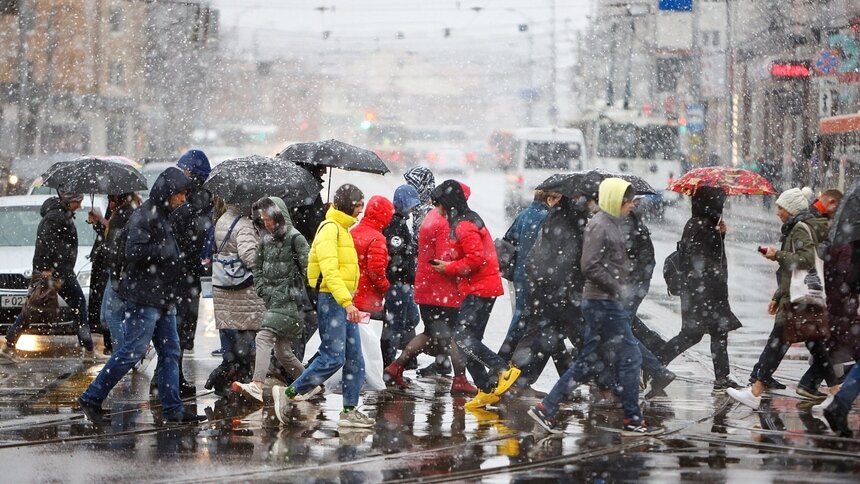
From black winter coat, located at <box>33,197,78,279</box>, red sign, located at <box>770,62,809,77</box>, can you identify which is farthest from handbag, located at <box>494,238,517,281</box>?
red sign, located at <box>770,62,809,77</box>

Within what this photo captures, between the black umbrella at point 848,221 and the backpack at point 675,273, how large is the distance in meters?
2.64

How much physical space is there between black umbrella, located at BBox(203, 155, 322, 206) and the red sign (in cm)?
3684

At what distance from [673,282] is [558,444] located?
3334 mm

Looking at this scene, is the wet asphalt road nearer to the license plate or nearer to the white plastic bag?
the white plastic bag

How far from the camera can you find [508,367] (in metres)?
10.1

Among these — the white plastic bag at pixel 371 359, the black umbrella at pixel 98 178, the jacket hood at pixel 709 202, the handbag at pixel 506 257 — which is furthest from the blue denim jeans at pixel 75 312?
the jacket hood at pixel 709 202

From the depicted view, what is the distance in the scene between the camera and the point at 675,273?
11344mm

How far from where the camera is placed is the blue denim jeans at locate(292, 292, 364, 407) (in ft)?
30.1

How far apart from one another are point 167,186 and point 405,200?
2.95 metres

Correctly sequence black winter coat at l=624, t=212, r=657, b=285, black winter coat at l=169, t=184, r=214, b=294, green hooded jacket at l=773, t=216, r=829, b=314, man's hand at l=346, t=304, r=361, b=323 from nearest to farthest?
man's hand at l=346, t=304, r=361, b=323 < green hooded jacket at l=773, t=216, r=829, b=314 < black winter coat at l=624, t=212, r=657, b=285 < black winter coat at l=169, t=184, r=214, b=294

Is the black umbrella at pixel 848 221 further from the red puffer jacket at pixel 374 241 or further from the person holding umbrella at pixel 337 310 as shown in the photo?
the red puffer jacket at pixel 374 241

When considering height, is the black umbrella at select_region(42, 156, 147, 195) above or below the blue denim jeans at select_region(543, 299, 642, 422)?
above

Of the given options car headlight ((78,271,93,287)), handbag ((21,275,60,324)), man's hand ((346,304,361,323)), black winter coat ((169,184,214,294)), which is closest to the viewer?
man's hand ((346,304,361,323))

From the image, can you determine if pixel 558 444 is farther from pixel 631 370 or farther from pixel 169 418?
pixel 169 418
